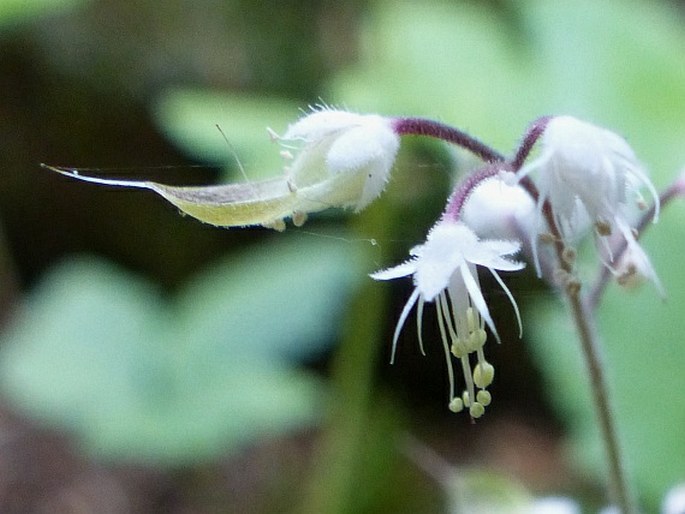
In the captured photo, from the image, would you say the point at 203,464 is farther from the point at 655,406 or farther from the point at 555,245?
the point at 555,245

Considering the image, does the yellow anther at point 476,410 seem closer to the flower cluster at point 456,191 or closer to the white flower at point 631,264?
the flower cluster at point 456,191

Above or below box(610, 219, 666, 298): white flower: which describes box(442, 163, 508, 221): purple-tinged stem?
above

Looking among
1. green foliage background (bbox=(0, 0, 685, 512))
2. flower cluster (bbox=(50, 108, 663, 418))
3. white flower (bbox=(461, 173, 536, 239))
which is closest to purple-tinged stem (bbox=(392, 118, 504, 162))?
flower cluster (bbox=(50, 108, 663, 418))

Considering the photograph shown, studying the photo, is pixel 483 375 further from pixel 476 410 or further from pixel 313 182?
pixel 313 182

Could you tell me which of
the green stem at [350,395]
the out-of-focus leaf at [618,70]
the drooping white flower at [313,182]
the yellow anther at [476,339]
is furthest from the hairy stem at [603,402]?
the out-of-focus leaf at [618,70]

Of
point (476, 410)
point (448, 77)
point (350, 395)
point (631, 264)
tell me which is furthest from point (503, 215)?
point (448, 77)

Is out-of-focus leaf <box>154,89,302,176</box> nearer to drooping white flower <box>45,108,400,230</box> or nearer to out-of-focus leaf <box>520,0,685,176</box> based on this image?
out-of-focus leaf <box>520,0,685,176</box>

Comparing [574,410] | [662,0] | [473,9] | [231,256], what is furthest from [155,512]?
[662,0]
